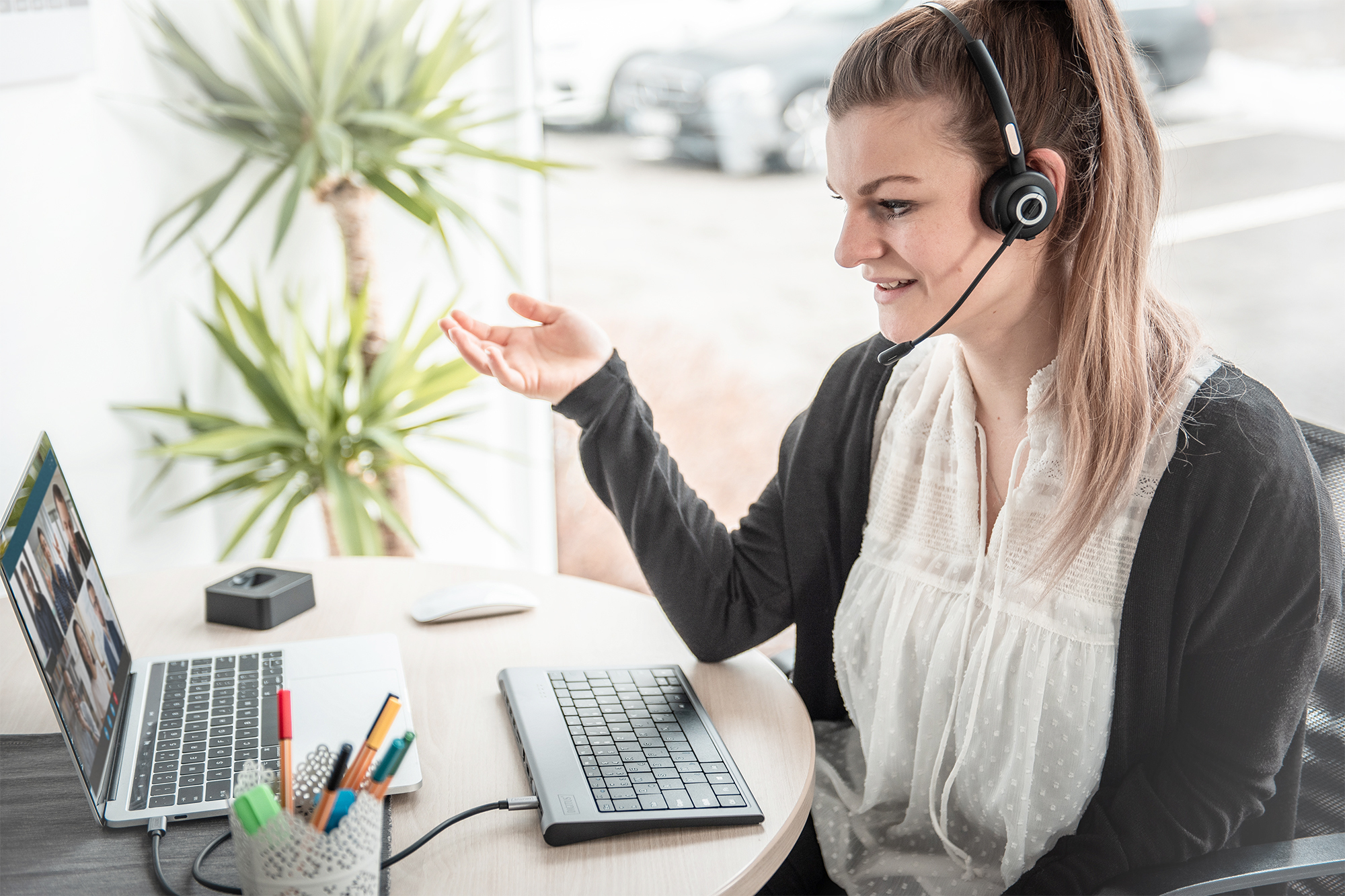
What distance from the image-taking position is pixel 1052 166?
3.38 feet

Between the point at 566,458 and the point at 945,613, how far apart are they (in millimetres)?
1748

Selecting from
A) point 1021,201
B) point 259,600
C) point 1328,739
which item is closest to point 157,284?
point 259,600

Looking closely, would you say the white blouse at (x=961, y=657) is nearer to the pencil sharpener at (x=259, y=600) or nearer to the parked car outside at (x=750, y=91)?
the pencil sharpener at (x=259, y=600)

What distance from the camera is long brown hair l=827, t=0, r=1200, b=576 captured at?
1.02 metres

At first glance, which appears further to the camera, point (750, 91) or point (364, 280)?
point (750, 91)

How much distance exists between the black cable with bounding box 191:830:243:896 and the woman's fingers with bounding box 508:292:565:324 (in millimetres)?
653

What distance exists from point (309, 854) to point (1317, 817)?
964mm

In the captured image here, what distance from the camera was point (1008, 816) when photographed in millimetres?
1068

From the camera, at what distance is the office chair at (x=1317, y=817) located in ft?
2.85

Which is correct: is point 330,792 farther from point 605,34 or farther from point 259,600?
point 605,34

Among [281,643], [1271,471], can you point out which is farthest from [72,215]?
[1271,471]

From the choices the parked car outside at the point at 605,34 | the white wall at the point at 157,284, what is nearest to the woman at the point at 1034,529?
the white wall at the point at 157,284

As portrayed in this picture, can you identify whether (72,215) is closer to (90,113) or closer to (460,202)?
(90,113)

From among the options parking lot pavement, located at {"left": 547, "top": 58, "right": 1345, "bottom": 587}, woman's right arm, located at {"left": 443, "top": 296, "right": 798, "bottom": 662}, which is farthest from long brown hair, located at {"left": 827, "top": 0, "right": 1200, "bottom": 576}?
parking lot pavement, located at {"left": 547, "top": 58, "right": 1345, "bottom": 587}
